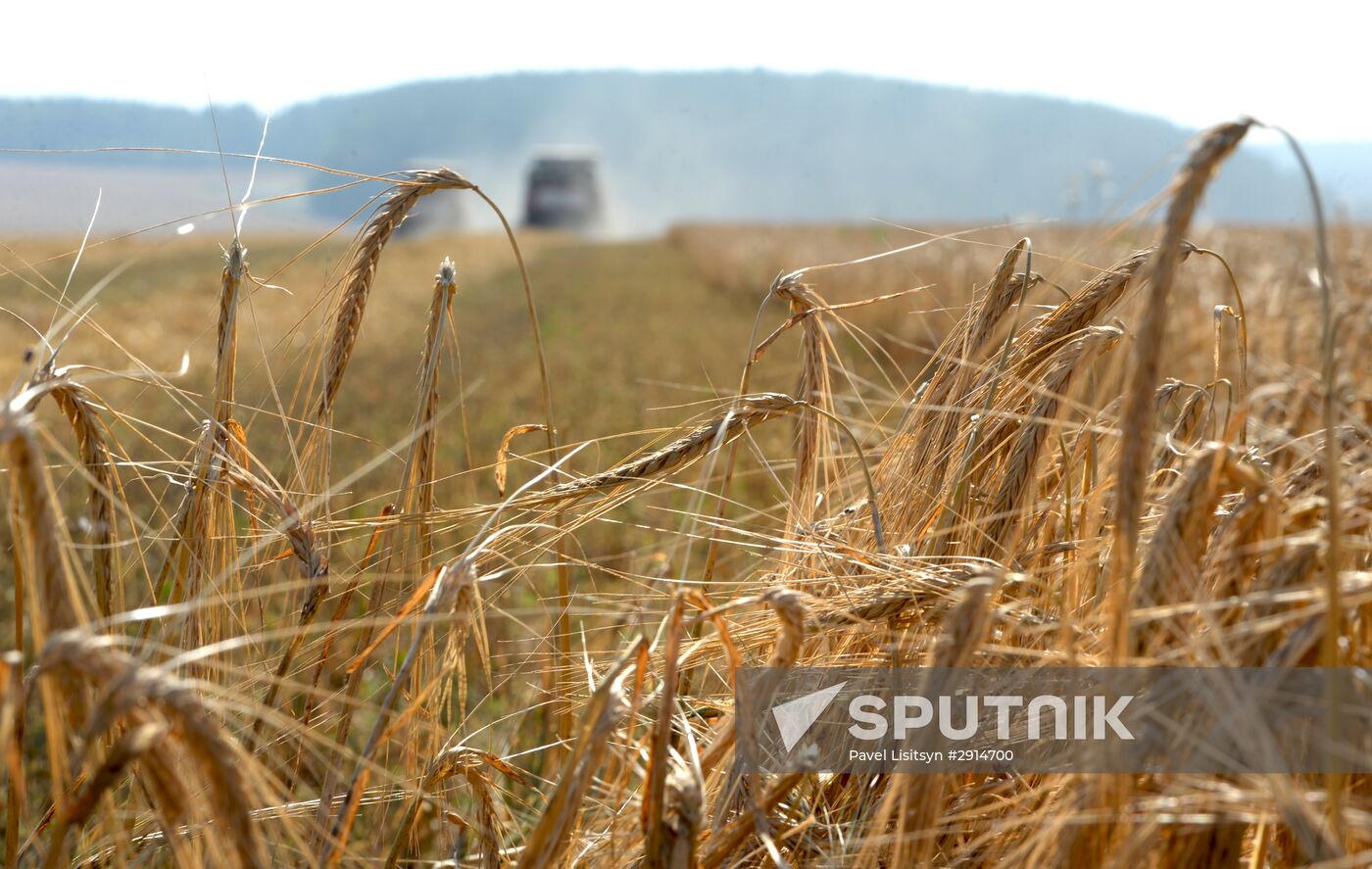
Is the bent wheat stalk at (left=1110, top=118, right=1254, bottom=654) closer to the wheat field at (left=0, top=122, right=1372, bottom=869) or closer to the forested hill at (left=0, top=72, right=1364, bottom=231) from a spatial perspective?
the wheat field at (left=0, top=122, right=1372, bottom=869)

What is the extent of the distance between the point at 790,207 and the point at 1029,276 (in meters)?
105

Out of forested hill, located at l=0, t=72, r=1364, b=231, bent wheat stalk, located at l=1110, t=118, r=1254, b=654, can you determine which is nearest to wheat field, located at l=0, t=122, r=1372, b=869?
bent wheat stalk, located at l=1110, t=118, r=1254, b=654

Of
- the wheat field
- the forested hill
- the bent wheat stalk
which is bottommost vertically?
the wheat field

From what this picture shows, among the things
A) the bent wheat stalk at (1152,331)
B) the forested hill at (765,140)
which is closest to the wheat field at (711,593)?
the bent wheat stalk at (1152,331)

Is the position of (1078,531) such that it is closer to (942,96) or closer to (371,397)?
(371,397)

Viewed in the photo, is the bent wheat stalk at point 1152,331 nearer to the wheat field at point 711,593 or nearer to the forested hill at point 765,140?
the wheat field at point 711,593

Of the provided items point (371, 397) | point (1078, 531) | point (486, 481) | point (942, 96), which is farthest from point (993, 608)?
point (942, 96)

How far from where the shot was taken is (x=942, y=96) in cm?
6806

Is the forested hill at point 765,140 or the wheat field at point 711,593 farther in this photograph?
the forested hill at point 765,140

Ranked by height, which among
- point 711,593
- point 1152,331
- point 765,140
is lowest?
point 711,593

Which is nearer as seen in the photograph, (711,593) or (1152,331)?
(1152,331)

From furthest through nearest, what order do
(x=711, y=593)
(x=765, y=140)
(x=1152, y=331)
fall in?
1. (x=765, y=140)
2. (x=711, y=593)
3. (x=1152, y=331)

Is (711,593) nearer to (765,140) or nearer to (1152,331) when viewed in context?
(1152,331)

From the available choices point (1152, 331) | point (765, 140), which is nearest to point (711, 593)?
point (1152, 331)
